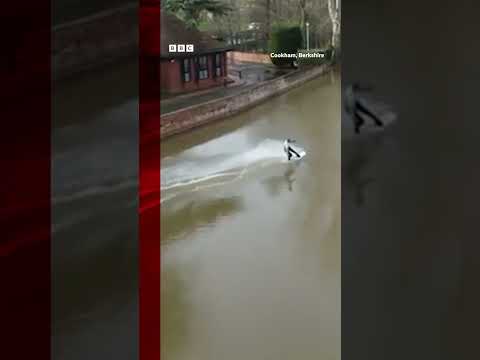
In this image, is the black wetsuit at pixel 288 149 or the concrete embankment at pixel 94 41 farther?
the black wetsuit at pixel 288 149

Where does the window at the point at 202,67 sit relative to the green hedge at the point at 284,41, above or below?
below

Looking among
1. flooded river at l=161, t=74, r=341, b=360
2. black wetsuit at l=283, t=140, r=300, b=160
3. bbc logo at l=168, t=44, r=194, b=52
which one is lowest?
flooded river at l=161, t=74, r=341, b=360

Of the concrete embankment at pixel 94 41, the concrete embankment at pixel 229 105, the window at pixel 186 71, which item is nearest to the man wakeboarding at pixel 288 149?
the concrete embankment at pixel 229 105

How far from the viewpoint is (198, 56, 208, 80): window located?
159cm

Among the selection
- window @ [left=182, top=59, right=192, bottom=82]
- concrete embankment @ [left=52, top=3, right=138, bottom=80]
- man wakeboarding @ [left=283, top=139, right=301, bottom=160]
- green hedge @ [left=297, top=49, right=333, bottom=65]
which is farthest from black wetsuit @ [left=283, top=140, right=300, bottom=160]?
concrete embankment @ [left=52, top=3, right=138, bottom=80]

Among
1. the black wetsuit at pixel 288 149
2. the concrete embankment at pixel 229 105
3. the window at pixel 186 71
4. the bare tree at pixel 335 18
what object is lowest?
the black wetsuit at pixel 288 149

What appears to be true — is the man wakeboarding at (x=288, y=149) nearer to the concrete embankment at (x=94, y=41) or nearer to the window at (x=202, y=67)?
the window at (x=202, y=67)

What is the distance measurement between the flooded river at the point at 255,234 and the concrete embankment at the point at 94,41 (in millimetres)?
315

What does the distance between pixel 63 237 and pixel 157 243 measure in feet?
0.90

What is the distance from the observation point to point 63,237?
153 cm

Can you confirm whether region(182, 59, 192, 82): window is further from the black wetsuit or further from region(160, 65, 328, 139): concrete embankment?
the black wetsuit

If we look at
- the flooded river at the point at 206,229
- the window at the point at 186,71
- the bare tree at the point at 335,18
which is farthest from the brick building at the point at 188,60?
the bare tree at the point at 335,18

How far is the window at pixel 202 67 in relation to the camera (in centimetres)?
159

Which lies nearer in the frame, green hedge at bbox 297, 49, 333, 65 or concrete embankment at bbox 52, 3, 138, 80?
concrete embankment at bbox 52, 3, 138, 80
